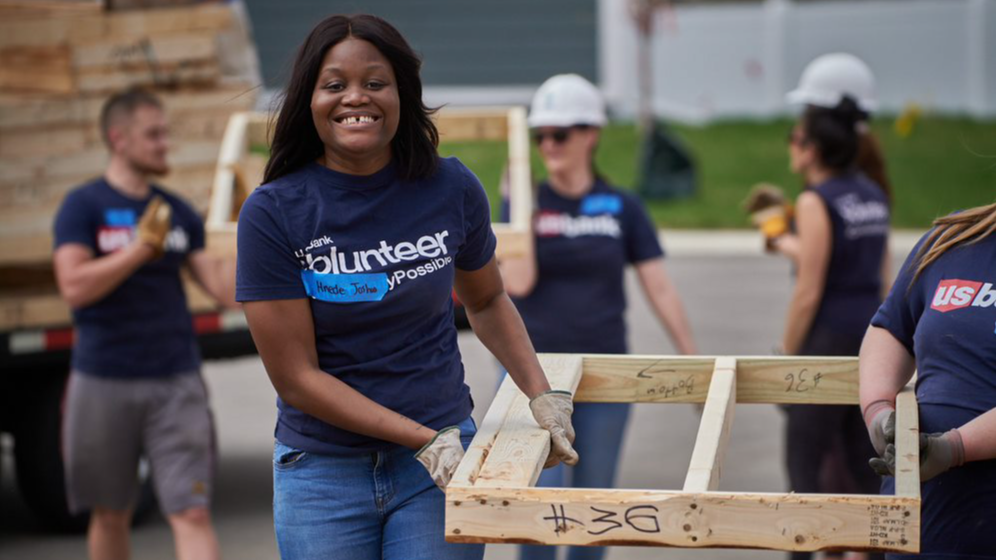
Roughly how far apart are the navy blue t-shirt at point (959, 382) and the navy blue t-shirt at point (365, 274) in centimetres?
104

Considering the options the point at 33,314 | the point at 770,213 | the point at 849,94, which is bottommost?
the point at 33,314

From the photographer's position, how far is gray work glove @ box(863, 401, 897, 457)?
128 inches

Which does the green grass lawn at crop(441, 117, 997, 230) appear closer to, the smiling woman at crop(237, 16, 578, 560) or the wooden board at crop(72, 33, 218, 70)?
the wooden board at crop(72, 33, 218, 70)

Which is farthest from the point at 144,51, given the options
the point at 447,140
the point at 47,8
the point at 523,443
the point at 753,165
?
the point at 753,165

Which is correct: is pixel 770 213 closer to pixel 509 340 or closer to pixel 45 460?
pixel 509 340

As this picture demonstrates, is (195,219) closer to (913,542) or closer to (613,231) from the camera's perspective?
(613,231)

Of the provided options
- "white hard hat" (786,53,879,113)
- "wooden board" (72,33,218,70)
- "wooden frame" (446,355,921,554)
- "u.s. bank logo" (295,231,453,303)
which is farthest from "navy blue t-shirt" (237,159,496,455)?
"wooden board" (72,33,218,70)

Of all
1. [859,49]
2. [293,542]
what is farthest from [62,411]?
[859,49]

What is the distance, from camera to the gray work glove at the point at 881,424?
324 centimetres

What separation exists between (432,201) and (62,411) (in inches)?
163

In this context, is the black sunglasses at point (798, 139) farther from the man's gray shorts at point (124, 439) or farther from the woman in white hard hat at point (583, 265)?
the man's gray shorts at point (124, 439)

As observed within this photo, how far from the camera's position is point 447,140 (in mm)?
6883

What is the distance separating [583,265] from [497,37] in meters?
16.6

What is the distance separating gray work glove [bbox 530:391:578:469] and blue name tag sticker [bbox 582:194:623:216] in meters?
2.53
